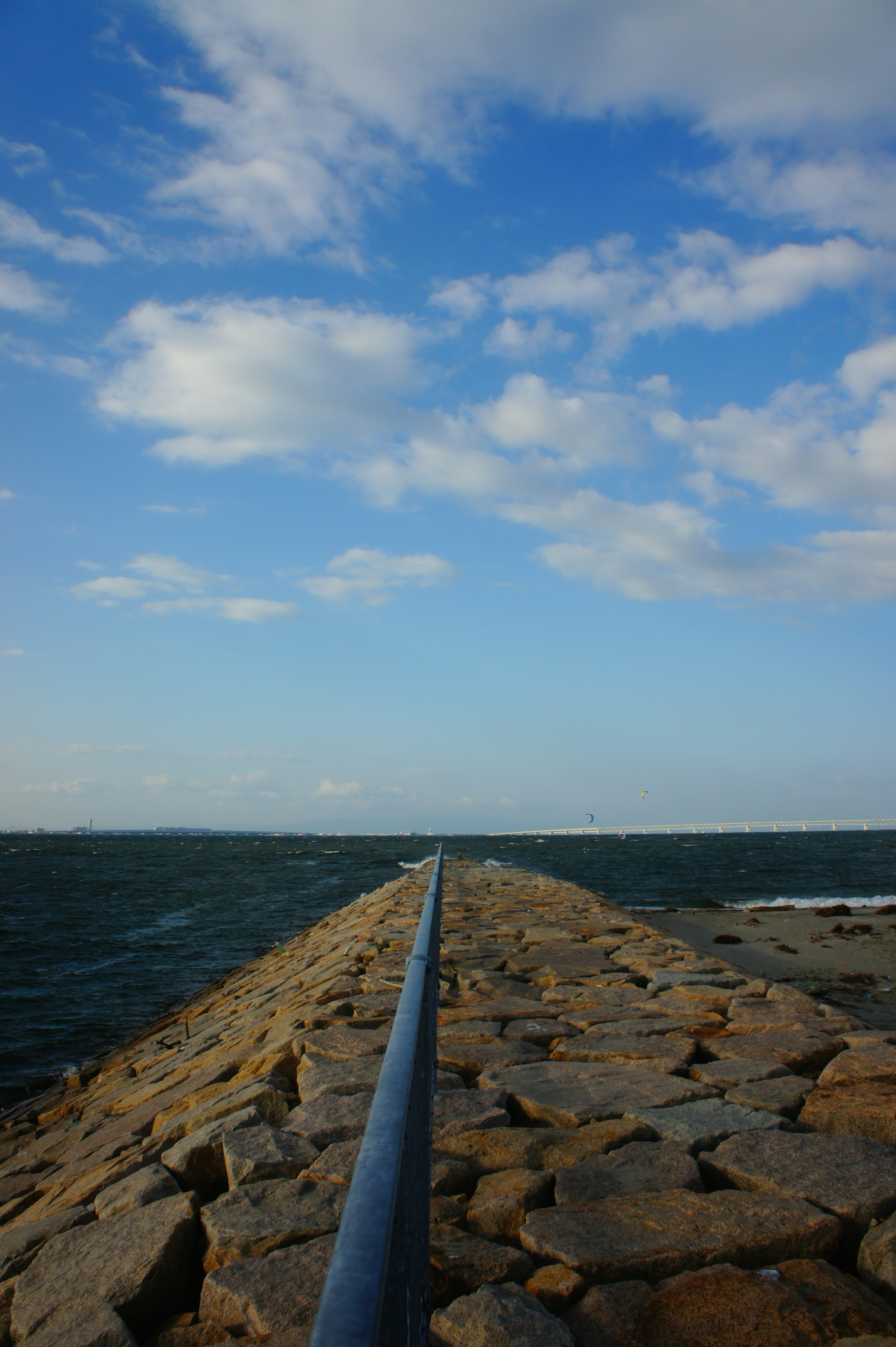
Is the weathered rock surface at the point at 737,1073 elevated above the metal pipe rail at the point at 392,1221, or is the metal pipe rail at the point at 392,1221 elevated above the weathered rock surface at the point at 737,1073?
the metal pipe rail at the point at 392,1221

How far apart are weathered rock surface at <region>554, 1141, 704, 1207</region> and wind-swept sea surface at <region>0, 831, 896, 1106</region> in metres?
7.14

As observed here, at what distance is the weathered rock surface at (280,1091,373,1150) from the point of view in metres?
2.94

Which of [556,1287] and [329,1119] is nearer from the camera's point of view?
[556,1287]

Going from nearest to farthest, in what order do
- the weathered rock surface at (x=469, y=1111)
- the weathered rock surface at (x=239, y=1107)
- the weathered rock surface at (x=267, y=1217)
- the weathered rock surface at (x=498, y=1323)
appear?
the weathered rock surface at (x=498, y=1323) → the weathered rock surface at (x=267, y=1217) → the weathered rock surface at (x=469, y=1111) → the weathered rock surface at (x=239, y=1107)

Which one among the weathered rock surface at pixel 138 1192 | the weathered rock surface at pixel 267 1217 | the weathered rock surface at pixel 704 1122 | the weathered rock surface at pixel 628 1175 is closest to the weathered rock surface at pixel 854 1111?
the weathered rock surface at pixel 704 1122

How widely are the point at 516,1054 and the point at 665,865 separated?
3217cm

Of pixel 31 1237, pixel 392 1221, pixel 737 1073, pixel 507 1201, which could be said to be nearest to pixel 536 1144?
pixel 507 1201

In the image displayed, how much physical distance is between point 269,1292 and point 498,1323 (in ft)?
2.07

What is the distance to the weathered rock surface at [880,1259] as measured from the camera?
2.03 meters

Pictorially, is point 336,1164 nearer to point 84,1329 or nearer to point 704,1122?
point 84,1329

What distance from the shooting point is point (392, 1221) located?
1009mm

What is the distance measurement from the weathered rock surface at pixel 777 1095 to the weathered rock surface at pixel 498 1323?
1.54m

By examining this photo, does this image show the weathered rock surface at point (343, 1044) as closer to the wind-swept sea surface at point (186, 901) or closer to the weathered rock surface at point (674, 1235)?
the weathered rock surface at point (674, 1235)

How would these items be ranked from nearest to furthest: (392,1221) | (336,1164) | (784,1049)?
(392,1221) < (336,1164) < (784,1049)
